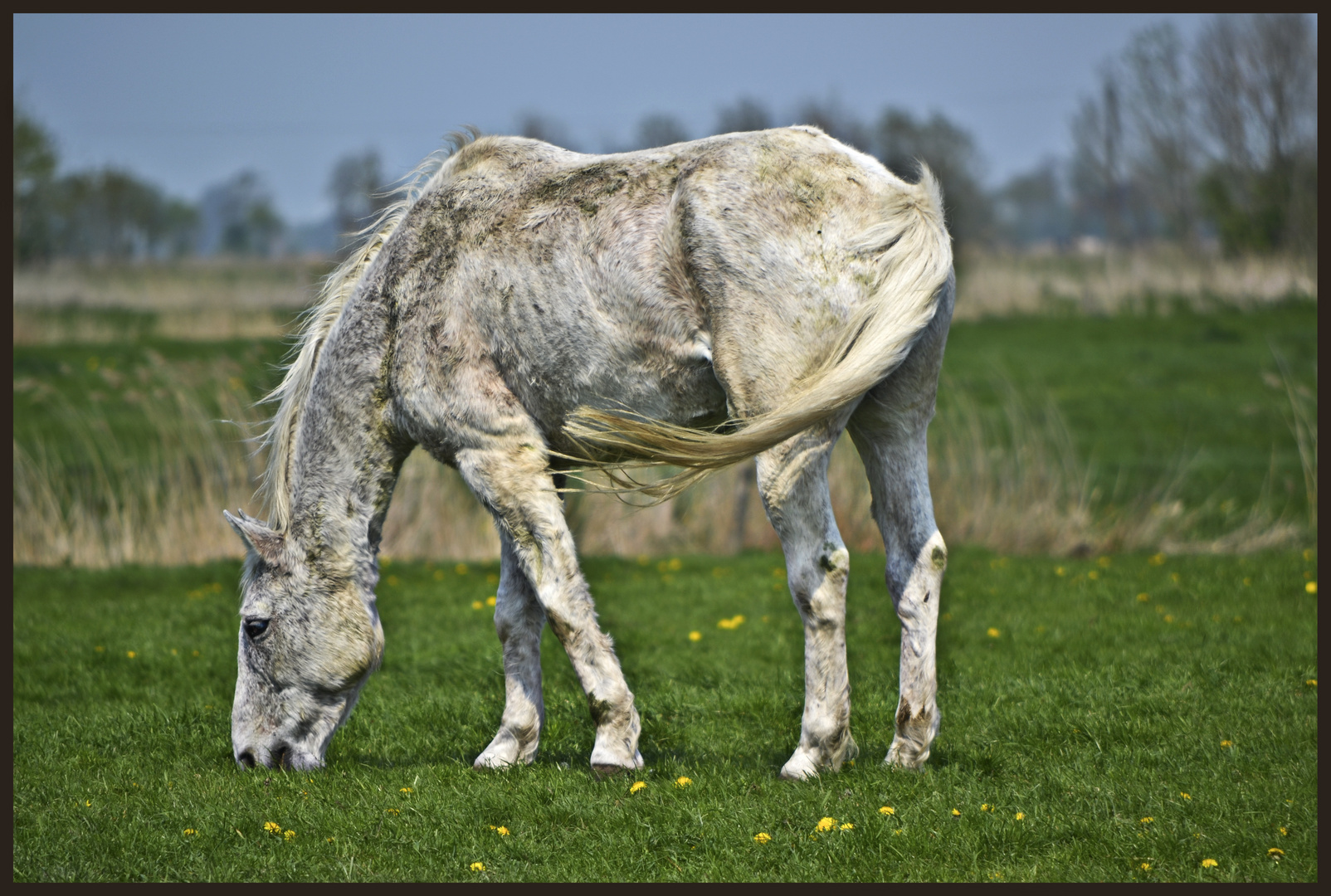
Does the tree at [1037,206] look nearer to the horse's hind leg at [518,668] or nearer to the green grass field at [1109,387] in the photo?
the green grass field at [1109,387]

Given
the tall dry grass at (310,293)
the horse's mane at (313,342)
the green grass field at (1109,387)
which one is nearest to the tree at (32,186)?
the tall dry grass at (310,293)

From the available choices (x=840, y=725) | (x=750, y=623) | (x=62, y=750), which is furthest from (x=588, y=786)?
(x=750, y=623)

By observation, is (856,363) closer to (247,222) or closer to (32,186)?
(32,186)

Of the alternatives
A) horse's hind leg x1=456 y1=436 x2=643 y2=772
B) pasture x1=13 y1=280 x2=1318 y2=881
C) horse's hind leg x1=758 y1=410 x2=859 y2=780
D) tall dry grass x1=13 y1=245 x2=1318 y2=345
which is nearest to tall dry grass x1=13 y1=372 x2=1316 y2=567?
pasture x1=13 y1=280 x2=1318 y2=881

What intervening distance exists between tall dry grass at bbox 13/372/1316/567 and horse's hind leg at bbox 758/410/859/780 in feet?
20.9

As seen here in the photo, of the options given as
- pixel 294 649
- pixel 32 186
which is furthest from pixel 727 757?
pixel 32 186

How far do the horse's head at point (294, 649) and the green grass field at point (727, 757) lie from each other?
0.20 meters

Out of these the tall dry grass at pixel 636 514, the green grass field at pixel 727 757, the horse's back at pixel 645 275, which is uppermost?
the horse's back at pixel 645 275

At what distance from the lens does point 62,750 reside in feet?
18.5

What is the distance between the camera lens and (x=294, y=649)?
5.10m

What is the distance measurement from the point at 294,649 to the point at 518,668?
3.21 feet

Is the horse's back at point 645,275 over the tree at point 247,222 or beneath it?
over

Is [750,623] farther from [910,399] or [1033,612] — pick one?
[910,399]

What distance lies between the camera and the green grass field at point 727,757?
4.08 metres
